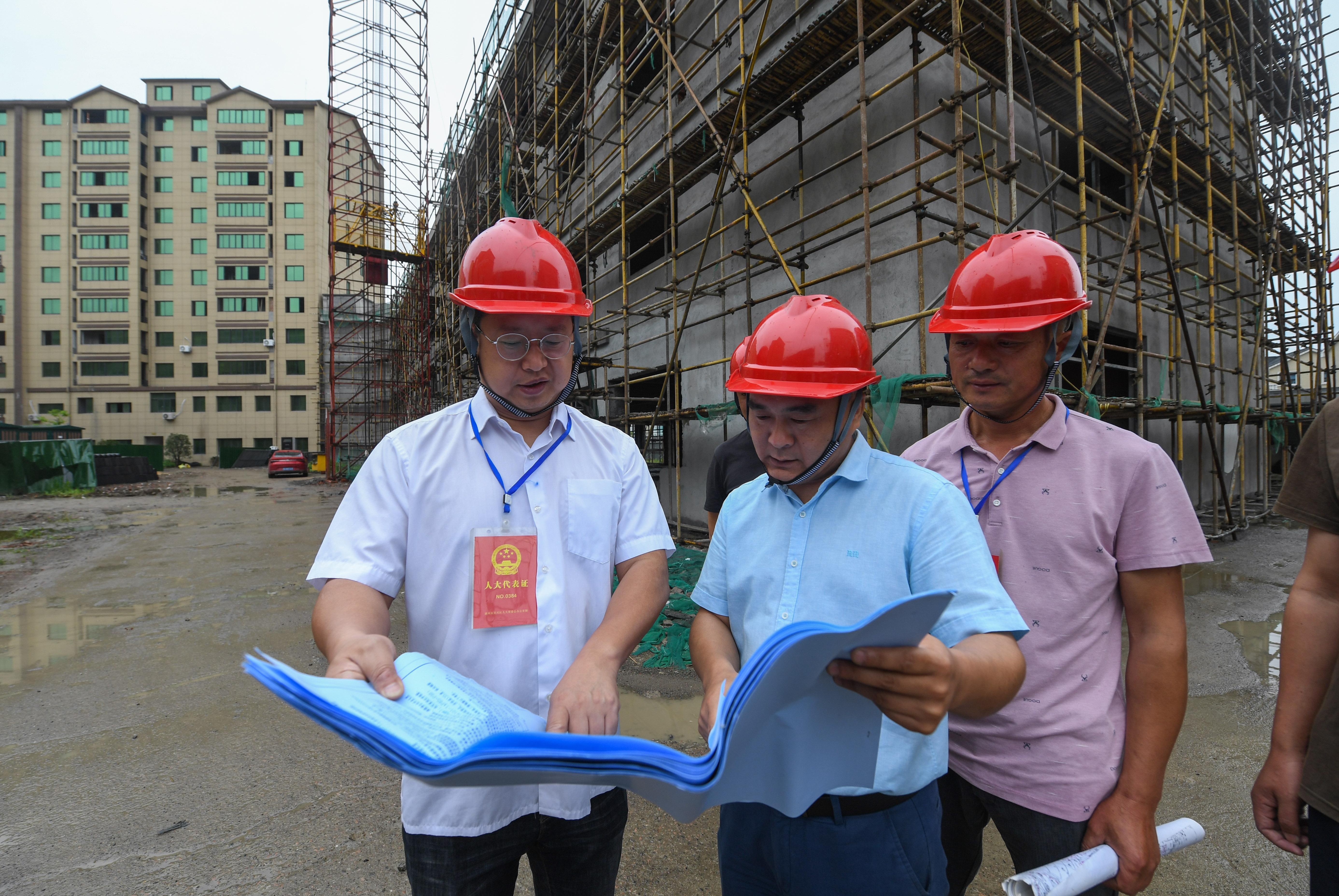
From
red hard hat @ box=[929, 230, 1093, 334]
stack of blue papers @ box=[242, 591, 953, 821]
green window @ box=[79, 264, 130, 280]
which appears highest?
green window @ box=[79, 264, 130, 280]

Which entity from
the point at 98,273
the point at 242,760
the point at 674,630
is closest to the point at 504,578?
the point at 242,760

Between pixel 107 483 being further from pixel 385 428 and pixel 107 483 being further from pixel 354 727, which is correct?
pixel 354 727

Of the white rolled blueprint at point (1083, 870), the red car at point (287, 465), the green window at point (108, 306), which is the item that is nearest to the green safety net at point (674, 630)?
the white rolled blueprint at point (1083, 870)

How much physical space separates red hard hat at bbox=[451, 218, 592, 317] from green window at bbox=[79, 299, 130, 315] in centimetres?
5489

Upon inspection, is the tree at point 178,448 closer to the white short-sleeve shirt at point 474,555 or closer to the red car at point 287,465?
the red car at point 287,465

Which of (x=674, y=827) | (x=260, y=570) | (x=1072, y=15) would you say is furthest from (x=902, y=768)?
(x=260, y=570)

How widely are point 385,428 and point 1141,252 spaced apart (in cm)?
2754

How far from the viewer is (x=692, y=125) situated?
8.65 metres

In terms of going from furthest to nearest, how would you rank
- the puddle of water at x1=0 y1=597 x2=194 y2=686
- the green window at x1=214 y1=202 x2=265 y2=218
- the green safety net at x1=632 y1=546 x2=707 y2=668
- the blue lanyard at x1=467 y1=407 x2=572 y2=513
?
1. the green window at x1=214 y1=202 x2=265 y2=218
2. the puddle of water at x1=0 y1=597 x2=194 y2=686
3. the green safety net at x1=632 y1=546 x2=707 y2=668
4. the blue lanyard at x1=467 y1=407 x2=572 y2=513

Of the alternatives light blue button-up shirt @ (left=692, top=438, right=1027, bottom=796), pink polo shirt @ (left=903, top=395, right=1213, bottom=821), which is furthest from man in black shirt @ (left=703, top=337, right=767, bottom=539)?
light blue button-up shirt @ (left=692, top=438, right=1027, bottom=796)

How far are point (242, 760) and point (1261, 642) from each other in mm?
7118

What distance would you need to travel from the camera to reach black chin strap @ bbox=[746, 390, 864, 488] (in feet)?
4.39

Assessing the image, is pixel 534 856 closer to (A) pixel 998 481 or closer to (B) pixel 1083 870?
(B) pixel 1083 870

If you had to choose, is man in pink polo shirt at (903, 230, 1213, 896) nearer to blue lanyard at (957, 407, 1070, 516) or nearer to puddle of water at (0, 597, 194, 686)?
blue lanyard at (957, 407, 1070, 516)
